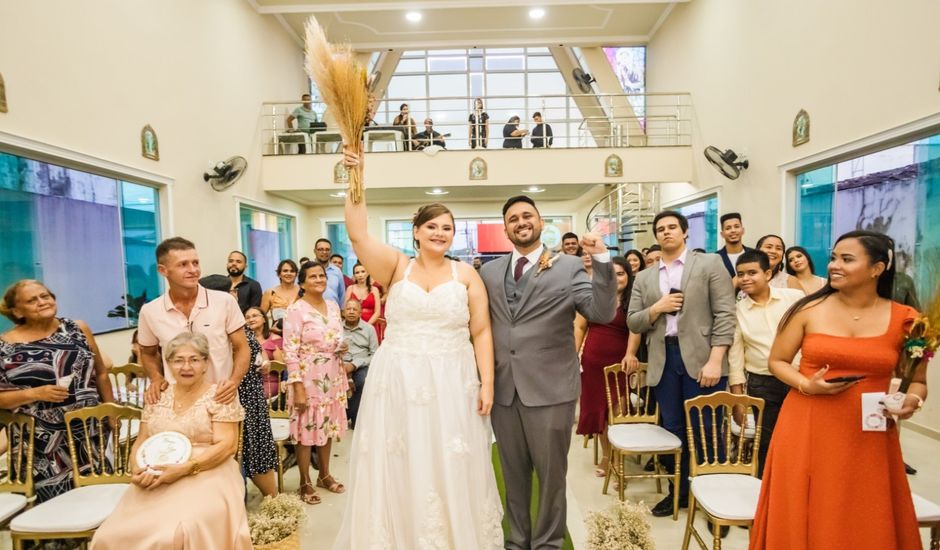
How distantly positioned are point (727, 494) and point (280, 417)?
2778 mm

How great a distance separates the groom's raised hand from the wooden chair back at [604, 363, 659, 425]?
1413mm

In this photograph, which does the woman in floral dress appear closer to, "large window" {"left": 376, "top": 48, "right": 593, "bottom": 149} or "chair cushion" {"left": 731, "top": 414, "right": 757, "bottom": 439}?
"chair cushion" {"left": 731, "top": 414, "right": 757, "bottom": 439}

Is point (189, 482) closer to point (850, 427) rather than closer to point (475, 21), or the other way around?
point (850, 427)

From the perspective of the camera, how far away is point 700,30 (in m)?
8.32

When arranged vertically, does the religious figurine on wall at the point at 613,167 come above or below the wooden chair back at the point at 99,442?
above

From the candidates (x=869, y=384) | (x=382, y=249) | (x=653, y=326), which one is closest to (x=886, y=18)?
(x=653, y=326)

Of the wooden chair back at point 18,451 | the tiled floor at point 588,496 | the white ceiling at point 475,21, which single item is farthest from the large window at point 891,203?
the wooden chair back at point 18,451

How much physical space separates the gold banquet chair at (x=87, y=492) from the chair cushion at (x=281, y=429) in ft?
2.76

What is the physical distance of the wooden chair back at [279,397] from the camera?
11.4 feet

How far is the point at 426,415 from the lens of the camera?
1.96 meters

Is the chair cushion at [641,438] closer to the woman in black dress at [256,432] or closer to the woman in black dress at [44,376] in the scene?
the woman in black dress at [256,432]

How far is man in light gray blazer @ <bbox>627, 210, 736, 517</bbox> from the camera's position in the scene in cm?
270

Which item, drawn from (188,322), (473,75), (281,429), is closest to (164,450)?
(188,322)

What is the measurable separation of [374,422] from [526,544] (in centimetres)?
86
